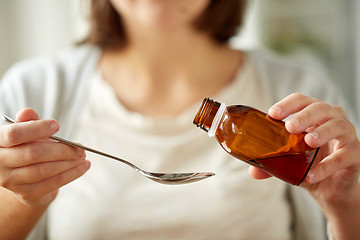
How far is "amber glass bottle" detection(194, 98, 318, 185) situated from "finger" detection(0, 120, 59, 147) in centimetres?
19

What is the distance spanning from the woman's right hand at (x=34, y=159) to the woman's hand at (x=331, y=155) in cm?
27

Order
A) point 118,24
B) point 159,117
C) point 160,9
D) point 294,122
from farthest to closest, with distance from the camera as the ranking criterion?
1. point 118,24
2. point 159,117
3. point 160,9
4. point 294,122

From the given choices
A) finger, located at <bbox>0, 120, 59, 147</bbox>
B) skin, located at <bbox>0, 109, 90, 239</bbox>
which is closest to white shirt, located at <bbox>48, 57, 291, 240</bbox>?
skin, located at <bbox>0, 109, 90, 239</bbox>

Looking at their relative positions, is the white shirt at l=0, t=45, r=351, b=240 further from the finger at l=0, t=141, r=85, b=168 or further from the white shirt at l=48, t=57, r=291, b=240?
the finger at l=0, t=141, r=85, b=168

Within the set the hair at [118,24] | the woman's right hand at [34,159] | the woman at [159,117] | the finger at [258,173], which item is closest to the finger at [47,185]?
the woman's right hand at [34,159]

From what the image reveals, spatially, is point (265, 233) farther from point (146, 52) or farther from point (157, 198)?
point (146, 52)

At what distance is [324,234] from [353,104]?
176 cm

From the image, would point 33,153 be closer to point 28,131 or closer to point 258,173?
point 28,131

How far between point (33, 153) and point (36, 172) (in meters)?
0.03

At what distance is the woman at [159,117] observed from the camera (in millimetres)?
884

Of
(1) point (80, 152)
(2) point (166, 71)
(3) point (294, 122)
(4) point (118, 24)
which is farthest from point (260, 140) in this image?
(4) point (118, 24)

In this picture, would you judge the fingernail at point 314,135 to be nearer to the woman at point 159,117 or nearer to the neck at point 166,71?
the woman at point 159,117

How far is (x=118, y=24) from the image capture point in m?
1.12

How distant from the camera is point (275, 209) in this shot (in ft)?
3.03
